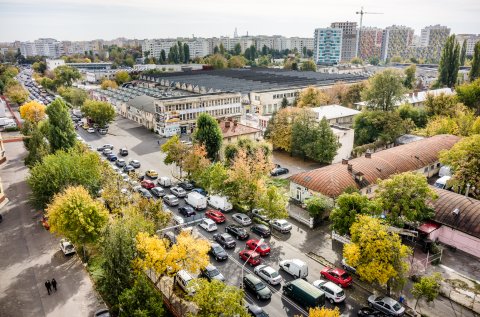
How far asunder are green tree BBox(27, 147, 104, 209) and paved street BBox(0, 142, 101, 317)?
12.8 feet

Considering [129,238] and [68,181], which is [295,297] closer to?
[129,238]

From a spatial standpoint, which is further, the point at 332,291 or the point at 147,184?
the point at 147,184

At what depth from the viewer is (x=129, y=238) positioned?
25844mm

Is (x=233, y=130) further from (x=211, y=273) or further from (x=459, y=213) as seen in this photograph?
(x=459, y=213)

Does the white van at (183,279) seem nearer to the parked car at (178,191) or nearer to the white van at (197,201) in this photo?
the white van at (197,201)

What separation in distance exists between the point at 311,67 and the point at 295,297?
484ft

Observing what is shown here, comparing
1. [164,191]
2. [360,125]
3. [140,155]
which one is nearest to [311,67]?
[360,125]

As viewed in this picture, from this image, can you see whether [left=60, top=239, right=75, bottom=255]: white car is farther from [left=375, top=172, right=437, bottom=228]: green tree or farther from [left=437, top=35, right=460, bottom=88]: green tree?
[left=437, top=35, right=460, bottom=88]: green tree

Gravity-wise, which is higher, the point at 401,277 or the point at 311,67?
the point at 311,67

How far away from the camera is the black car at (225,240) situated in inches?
1348

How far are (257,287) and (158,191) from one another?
23.8 metres

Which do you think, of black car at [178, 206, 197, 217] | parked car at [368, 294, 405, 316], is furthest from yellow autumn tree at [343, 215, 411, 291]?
black car at [178, 206, 197, 217]

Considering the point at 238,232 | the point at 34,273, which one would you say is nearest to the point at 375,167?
the point at 238,232

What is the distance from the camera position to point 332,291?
26.6 metres
